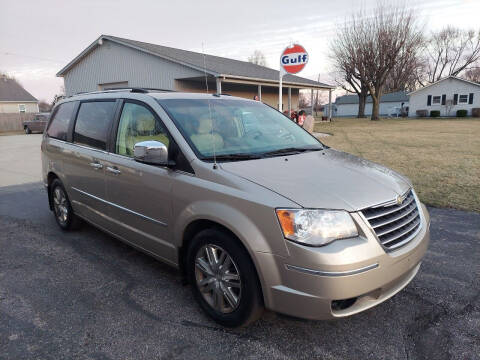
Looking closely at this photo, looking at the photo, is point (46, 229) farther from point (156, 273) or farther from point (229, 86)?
point (229, 86)

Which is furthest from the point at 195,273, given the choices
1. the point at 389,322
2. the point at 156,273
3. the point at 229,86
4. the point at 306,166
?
the point at 229,86

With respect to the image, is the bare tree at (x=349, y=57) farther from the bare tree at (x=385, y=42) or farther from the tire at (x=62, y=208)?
the tire at (x=62, y=208)

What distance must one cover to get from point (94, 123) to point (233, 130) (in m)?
1.76

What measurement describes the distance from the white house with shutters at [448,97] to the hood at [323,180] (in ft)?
158

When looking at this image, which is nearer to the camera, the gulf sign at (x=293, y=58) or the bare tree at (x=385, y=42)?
the gulf sign at (x=293, y=58)

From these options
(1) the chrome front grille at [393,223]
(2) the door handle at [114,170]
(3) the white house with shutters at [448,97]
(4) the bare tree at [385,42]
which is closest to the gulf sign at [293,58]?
(2) the door handle at [114,170]

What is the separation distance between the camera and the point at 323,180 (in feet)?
8.43

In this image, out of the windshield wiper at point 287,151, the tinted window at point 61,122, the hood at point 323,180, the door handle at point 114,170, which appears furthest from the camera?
the tinted window at point 61,122

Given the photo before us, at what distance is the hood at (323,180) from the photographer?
2.32m

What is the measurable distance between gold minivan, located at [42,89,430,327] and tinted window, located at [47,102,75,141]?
708mm

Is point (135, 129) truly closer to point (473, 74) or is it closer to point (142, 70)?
point (142, 70)

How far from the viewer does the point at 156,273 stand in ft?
11.9

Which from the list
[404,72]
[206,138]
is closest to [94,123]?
[206,138]

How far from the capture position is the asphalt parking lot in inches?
96.0
